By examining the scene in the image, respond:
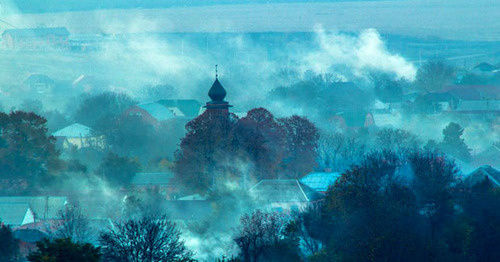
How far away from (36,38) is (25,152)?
8272 centimetres

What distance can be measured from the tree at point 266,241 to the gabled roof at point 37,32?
346 ft

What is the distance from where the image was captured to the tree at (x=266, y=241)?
97.8 ft

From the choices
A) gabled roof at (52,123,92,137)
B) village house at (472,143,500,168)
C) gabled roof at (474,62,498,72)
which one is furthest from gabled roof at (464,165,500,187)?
gabled roof at (474,62,498,72)

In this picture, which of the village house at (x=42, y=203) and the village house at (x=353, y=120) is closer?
the village house at (x=42, y=203)

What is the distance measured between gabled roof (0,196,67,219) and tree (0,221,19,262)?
1079 centimetres

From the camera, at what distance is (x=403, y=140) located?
65.6 meters

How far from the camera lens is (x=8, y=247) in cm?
3381

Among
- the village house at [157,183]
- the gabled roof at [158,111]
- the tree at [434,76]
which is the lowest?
the village house at [157,183]

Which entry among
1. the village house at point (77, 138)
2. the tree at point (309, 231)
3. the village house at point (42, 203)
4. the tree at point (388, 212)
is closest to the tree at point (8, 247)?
the village house at point (42, 203)

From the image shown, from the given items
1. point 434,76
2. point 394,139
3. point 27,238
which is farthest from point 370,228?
point 434,76

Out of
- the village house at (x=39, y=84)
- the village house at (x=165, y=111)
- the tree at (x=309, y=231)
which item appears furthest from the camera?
the village house at (x=39, y=84)

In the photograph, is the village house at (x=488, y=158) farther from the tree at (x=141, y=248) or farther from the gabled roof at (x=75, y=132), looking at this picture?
the tree at (x=141, y=248)

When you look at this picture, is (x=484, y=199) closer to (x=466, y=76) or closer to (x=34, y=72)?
(x=466, y=76)

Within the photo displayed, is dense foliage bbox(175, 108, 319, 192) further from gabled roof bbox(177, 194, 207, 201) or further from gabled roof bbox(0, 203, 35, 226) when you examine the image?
gabled roof bbox(0, 203, 35, 226)
